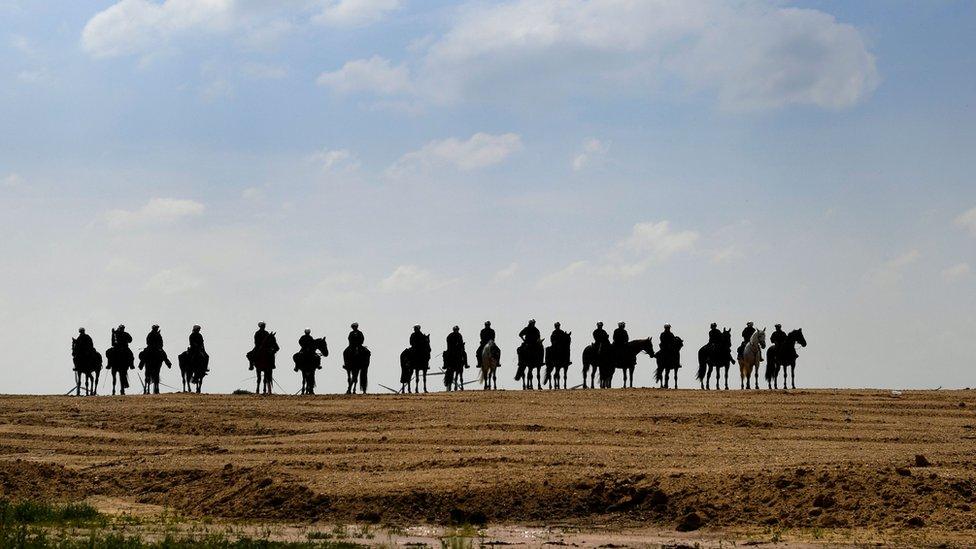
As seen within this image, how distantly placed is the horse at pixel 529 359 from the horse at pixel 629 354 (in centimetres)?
224

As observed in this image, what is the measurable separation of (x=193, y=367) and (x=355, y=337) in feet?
18.9

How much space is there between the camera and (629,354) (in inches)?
1635

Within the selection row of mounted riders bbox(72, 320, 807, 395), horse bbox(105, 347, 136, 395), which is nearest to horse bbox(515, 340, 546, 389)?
row of mounted riders bbox(72, 320, 807, 395)

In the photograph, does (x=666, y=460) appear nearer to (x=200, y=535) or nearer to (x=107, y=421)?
(x=200, y=535)

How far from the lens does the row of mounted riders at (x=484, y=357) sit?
129 feet

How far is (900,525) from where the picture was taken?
59.5ft

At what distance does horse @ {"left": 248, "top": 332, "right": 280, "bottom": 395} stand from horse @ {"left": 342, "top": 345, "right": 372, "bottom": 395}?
2.07m

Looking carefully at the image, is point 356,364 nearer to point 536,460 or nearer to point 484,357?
point 484,357

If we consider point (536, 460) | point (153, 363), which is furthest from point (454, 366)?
point (536, 460)

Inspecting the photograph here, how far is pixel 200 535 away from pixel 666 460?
27.5 feet

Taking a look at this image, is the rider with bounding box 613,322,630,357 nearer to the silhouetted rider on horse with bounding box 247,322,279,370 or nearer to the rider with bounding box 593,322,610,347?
the rider with bounding box 593,322,610,347

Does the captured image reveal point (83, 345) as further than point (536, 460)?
Yes

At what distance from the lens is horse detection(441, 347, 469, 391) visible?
136 feet

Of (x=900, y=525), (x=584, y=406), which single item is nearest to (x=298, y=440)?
(x=584, y=406)
